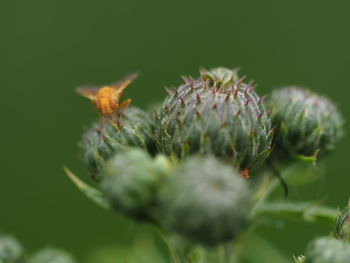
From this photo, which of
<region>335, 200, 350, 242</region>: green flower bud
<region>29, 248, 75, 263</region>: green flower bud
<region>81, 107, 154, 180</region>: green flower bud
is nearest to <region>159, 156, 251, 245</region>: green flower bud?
<region>335, 200, 350, 242</region>: green flower bud

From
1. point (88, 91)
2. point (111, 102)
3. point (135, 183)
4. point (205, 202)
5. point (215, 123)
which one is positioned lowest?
point (205, 202)

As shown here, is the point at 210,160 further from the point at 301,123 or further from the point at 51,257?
the point at 51,257

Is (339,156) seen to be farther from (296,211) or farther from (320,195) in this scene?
(296,211)

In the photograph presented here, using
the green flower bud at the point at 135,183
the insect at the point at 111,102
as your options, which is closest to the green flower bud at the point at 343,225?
the green flower bud at the point at 135,183

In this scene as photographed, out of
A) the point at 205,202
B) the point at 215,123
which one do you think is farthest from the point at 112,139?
the point at 205,202

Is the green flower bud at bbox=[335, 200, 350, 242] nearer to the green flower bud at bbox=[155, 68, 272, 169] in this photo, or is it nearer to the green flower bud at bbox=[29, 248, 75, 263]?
the green flower bud at bbox=[155, 68, 272, 169]

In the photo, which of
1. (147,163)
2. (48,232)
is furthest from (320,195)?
(147,163)

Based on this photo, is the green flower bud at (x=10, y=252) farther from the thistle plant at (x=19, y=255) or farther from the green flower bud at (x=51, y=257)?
the green flower bud at (x=51, y=257)
